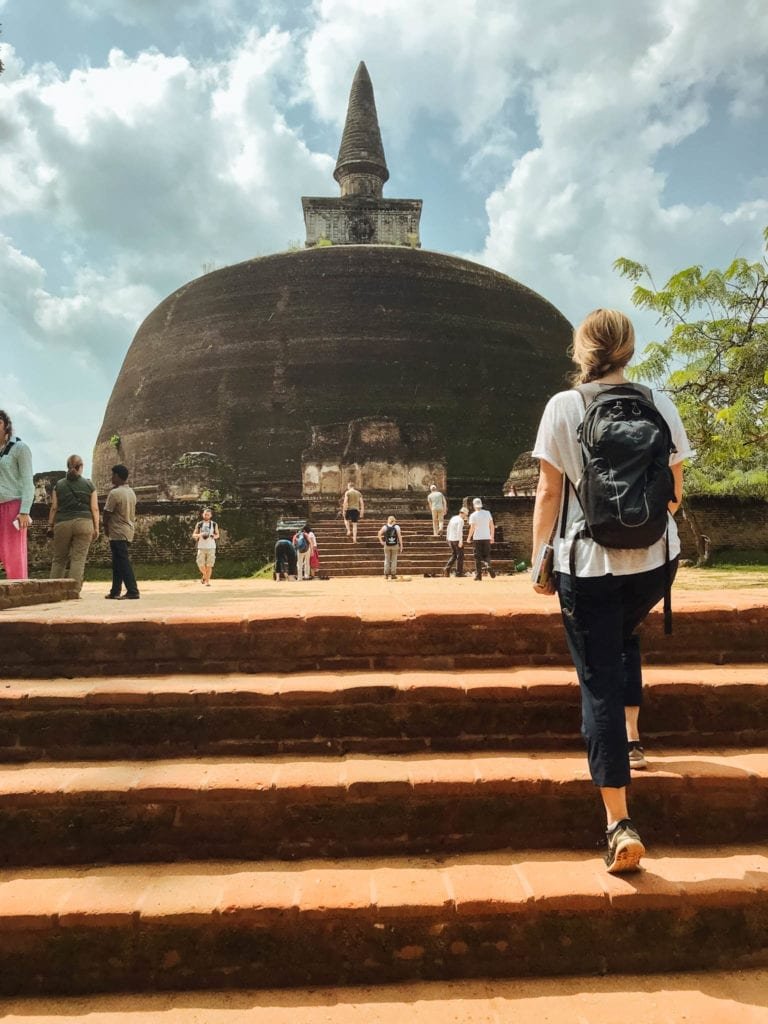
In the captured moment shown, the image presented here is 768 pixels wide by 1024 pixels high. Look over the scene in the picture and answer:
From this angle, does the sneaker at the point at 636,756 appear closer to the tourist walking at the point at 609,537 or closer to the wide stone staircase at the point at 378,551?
the tourist walking at the point at 609,537

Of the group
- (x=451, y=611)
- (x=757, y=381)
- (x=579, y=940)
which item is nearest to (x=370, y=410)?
(x=757, y=381)

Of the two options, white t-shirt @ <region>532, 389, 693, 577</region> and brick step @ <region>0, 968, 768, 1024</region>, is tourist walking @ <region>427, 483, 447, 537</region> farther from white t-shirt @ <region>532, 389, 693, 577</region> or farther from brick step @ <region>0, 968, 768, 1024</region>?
brick step @ <region>0, 968, 768, 1024</region>

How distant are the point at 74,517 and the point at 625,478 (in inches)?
172

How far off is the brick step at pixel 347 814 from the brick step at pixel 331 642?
0.62 m

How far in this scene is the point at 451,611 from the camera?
2.77m

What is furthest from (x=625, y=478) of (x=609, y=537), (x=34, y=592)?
(x=34, y=592)

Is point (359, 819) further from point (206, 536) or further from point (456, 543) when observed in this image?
point (456, 543)

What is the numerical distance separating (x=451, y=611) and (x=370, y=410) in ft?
54.3

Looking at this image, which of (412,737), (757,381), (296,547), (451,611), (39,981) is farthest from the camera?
(296,547)

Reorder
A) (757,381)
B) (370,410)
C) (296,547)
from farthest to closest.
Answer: (370,410) → (296,547) → (757,381)

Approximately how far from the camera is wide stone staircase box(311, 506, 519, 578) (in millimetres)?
10914

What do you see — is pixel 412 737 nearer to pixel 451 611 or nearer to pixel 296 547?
pixel 451 611

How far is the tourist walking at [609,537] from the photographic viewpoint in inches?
68.2

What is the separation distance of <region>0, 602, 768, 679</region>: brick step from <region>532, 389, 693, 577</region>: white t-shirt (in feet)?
2.84
